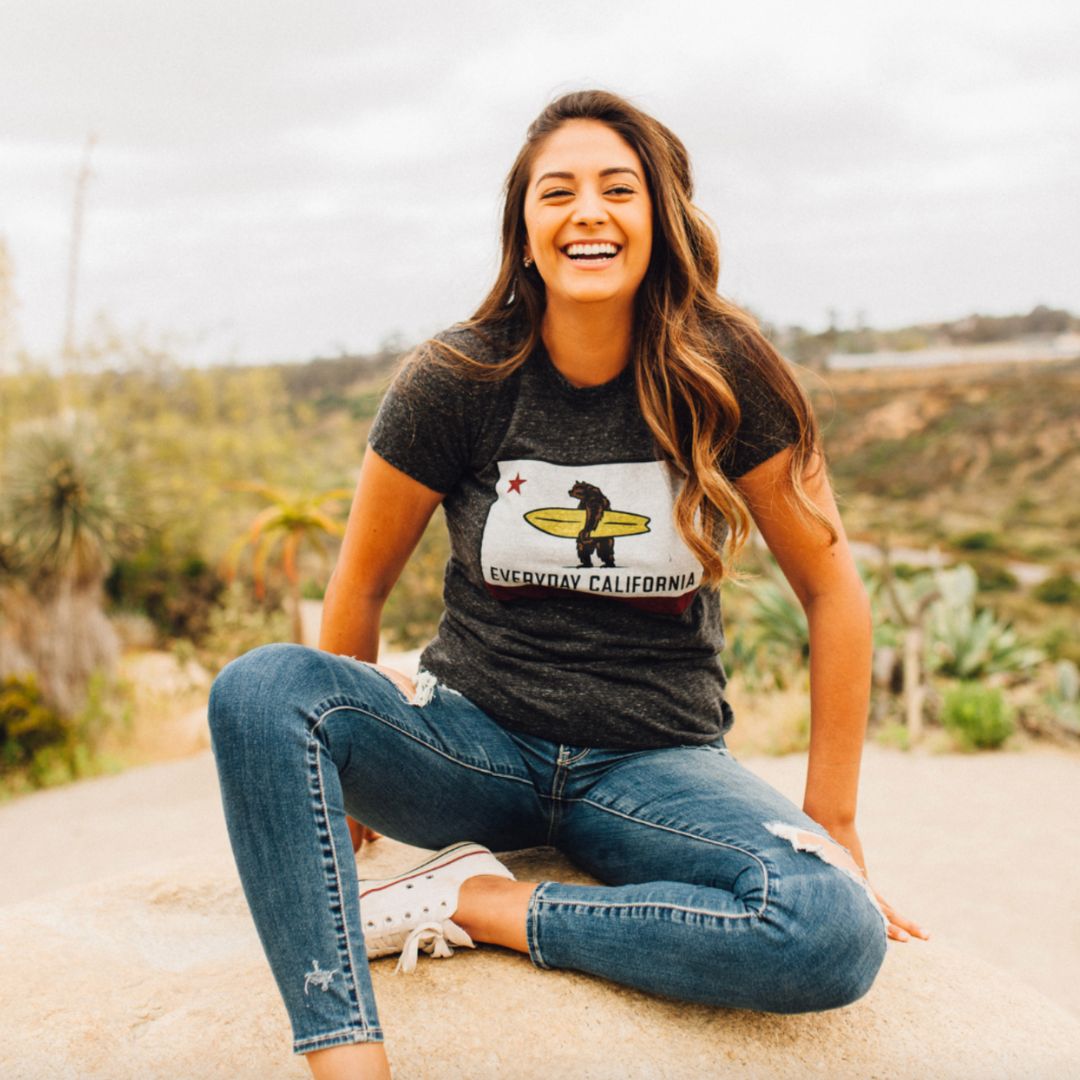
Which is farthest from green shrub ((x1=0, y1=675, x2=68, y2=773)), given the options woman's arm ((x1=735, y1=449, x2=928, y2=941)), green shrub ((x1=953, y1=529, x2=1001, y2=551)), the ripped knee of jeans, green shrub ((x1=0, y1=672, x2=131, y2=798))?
green shrub ((x1=953, y1=529, x2=1001, y2=551))

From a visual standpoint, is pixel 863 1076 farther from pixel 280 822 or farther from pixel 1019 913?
pixel 1019 913

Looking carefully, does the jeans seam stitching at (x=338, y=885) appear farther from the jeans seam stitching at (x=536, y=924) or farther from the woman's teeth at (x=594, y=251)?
the woman's teeth at (x=594, y=251)

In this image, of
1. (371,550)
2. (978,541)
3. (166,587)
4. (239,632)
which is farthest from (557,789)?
(978,541)

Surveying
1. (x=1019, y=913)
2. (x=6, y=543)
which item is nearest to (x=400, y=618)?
(x=6, y=543)

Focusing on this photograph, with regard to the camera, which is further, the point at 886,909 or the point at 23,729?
the point at 23,729

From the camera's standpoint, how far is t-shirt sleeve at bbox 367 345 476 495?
7.09ft

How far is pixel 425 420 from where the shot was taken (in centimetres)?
216

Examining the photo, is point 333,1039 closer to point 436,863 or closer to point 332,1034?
point 332,1034

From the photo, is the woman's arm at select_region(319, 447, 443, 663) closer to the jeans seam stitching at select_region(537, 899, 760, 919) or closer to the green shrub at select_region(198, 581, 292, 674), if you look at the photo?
the jeans seam stitching at select_region(537, 899, 760, 919)

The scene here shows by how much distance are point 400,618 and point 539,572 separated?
7.44 metres

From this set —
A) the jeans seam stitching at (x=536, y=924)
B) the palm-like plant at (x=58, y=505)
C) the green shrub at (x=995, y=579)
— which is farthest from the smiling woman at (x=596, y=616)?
the green shrub at (x=995, y=579)

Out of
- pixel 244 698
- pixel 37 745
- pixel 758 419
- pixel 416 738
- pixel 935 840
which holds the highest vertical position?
pixel 758 419

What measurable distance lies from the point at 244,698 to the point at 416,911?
1.73 ft

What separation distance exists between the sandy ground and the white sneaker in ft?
3.57
